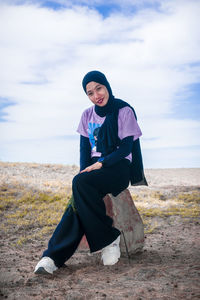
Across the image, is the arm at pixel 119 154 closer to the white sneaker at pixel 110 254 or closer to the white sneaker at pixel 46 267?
the white sneaker at pixel 110 254

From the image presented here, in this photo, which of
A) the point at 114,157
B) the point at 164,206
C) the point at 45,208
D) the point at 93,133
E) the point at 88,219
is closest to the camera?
the point at 88,219

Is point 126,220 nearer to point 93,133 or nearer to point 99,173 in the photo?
point 99,173

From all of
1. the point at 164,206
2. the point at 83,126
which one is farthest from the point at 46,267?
the point at 164,206

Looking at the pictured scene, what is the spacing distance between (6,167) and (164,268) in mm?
13499

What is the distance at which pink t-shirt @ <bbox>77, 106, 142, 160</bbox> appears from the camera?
430 centimetres

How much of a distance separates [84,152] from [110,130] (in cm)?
59

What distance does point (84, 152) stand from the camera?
4.58 m

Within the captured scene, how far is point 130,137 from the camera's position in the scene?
4.27m

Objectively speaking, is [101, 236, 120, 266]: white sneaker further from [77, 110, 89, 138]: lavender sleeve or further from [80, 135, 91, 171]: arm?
[77, 110, 89, 138]: lavender sleeve

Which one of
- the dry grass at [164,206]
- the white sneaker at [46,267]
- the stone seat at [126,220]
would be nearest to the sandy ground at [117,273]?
the white sneaker at [46,267]

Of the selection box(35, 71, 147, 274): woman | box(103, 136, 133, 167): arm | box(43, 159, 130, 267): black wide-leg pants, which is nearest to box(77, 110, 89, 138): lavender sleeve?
box(35, 71, 147, 274): woman

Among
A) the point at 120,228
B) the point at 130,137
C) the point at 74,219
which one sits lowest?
the point at 120,228

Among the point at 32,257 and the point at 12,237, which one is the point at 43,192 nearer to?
the point at 12,237

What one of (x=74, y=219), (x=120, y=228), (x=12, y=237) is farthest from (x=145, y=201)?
(x=74, y=219)
